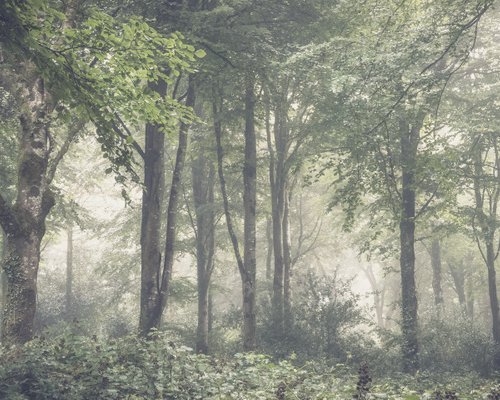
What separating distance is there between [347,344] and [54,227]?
47.7 ft

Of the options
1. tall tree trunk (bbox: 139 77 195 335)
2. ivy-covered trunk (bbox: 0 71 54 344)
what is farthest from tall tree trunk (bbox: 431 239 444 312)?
ivy-covered trunk (bbox: 0 71 54 344)

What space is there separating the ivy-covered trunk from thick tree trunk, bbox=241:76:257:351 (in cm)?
540

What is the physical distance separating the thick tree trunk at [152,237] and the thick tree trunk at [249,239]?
2844 millimetres

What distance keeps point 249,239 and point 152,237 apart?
3.35m

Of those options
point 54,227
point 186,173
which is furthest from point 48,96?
point 54,227

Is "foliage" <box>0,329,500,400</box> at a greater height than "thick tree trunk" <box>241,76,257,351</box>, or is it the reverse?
"thick tree trunk" <box>241,76,257,351</box>

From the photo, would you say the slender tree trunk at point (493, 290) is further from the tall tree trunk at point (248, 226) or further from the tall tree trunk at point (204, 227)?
the tall tree trunk at point (204, 227)

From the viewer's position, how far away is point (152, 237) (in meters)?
9.77

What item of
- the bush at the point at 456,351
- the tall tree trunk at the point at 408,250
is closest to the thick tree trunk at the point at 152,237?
the tall tree trunk at the point at 408,250

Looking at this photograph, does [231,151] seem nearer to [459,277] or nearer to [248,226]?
[248,226]

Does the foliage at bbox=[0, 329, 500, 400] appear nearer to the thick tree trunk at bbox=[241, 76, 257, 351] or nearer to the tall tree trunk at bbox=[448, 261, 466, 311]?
the thick tree trunk at bbox=[241, 76, 257, 351]

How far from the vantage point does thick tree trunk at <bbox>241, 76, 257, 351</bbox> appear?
11.8 metres

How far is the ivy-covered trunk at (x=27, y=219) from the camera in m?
7.05

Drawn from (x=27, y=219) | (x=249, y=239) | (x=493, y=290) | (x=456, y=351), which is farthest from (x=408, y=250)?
(x=27, y=219)
